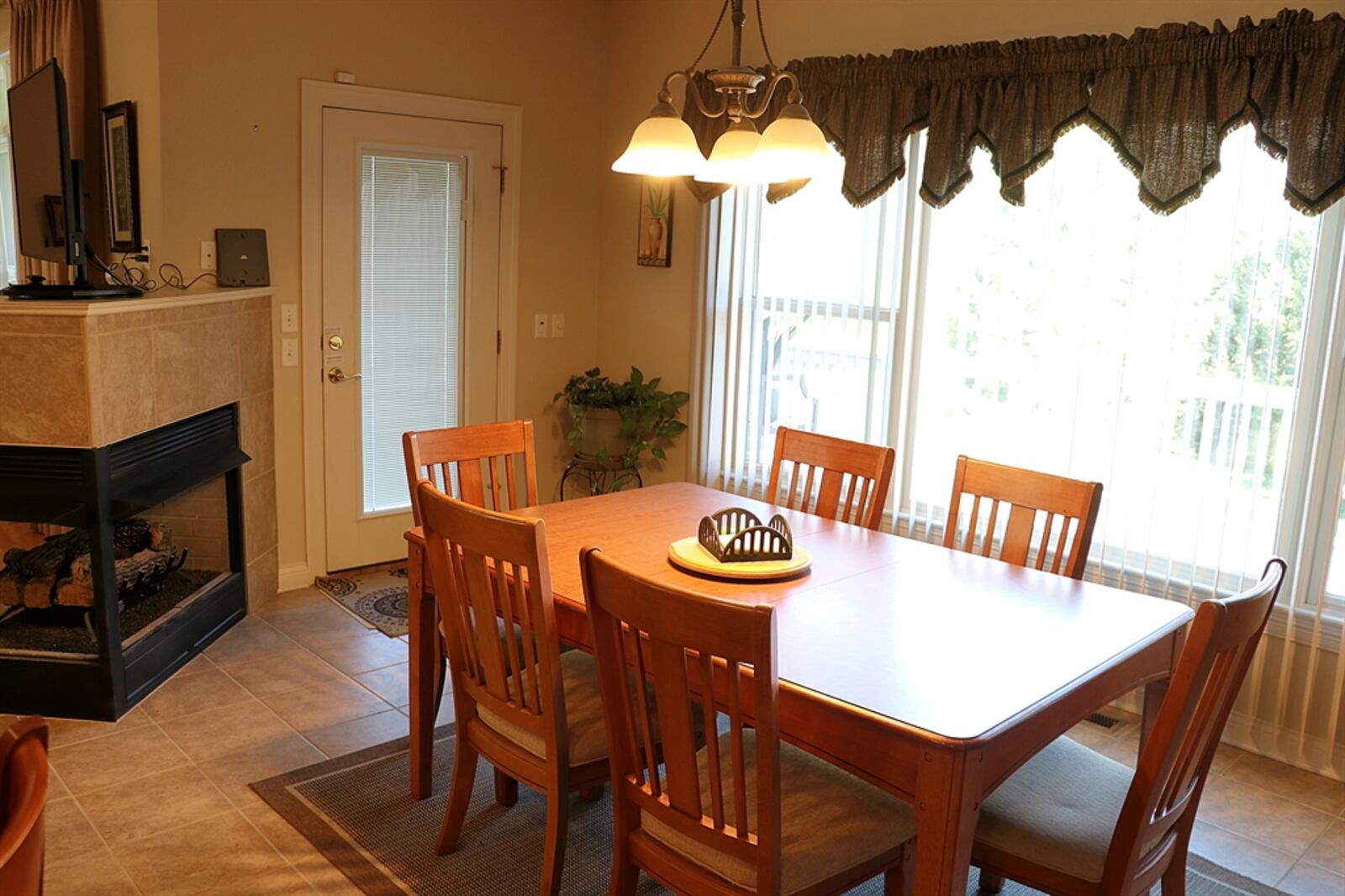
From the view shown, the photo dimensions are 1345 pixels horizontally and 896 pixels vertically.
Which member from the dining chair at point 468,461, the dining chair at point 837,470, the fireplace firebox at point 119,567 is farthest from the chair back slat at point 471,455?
the fireplace firebox at point 119,567

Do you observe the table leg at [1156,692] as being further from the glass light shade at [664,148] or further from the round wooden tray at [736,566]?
the glass light shade at [664,148]

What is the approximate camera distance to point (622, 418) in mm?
5039

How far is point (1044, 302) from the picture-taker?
3697 mm

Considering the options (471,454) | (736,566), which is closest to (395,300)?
(471,454)

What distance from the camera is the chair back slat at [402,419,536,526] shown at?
300 cm

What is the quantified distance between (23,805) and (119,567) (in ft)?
9.31

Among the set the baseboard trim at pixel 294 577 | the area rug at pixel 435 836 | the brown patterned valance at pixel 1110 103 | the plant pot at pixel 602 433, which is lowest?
the area rug at pixel 435 836

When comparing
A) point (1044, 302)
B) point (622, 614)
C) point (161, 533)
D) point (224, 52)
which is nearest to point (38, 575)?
point (161, 533)

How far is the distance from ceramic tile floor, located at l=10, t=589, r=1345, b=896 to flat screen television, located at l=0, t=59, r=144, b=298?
1320 millimetres

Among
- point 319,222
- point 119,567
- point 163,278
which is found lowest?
point 119,567

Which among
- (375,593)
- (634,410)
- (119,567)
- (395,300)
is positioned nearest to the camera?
(119,567)

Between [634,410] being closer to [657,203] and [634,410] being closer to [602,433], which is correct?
[602,433]

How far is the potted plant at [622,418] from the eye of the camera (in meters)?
5.01

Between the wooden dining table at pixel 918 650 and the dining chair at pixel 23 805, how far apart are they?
114cm
